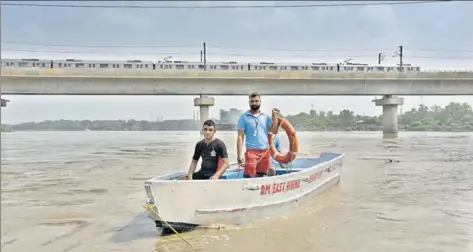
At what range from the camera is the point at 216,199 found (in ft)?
21.5

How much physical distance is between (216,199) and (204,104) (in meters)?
39.4

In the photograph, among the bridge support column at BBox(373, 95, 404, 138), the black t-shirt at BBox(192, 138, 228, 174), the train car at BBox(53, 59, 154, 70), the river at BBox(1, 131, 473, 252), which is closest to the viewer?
the river at BBox(1, 131, 473, 252)

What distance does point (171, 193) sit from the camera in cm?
627

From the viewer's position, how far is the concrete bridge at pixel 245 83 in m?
38.3

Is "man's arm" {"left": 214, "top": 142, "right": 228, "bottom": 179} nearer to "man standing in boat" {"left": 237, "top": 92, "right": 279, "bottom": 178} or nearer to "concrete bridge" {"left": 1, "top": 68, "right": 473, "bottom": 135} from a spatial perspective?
"man standing in boat" {"left": 237, "top": 92, "right": 279, "bottom": 178}

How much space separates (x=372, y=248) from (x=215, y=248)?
6.52 ft

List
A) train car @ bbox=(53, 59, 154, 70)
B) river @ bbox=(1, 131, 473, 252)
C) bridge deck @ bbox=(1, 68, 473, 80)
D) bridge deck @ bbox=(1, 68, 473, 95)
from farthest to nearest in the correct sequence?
1. train car @ bbox=(53, 59, 154, 70)
2. bridge deck @ bbox=(1, 68, 473, 95)
3. bridge deck @ bbox=(1, 68, 473, 80)
4. river @ bbox=(1, 131, 473, 252)

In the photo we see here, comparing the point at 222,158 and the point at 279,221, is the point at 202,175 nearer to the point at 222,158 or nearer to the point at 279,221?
the point at 222,158

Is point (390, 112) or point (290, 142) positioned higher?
point (390, 112)

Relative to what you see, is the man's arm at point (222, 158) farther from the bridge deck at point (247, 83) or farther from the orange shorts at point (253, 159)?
the bridge deck at point (247, 83)

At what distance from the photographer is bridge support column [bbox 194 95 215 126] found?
150 ft

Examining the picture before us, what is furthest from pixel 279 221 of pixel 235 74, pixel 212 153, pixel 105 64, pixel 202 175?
pixel 105 64

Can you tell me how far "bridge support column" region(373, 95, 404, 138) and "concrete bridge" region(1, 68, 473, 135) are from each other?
370cm

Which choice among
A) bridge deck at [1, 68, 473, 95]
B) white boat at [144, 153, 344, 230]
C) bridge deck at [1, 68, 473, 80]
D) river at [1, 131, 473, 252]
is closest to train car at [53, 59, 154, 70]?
bridge deck at [1, 68, 473, 95]
